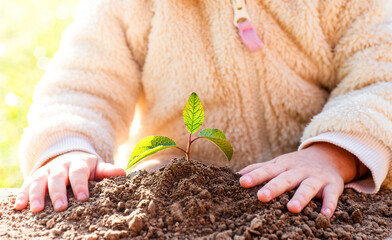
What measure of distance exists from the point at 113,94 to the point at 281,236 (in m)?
0.96

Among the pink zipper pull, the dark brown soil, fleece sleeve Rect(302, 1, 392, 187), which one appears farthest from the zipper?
the dark brown soil

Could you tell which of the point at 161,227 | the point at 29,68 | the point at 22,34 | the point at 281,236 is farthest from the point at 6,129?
the point at 281,236

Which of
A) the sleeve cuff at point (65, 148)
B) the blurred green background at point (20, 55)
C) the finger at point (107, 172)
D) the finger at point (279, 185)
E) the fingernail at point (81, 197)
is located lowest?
the finger at point (279, 185)

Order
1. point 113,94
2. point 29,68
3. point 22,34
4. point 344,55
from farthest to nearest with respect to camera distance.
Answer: point 22,34, point 29,68, point 113,94, point 344,55

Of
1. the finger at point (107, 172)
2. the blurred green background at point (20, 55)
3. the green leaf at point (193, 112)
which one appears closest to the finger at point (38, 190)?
the finger at point (107, 172)

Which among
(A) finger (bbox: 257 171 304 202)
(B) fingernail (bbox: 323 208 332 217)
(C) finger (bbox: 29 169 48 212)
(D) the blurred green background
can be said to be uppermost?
(D) the blurred green background

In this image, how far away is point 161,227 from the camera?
77 cm

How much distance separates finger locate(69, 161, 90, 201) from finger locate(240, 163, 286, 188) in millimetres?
378

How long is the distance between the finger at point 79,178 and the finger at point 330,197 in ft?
1.82

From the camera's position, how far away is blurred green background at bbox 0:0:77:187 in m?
2.33

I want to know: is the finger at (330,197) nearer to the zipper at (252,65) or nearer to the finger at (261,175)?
the finger at (261,175)

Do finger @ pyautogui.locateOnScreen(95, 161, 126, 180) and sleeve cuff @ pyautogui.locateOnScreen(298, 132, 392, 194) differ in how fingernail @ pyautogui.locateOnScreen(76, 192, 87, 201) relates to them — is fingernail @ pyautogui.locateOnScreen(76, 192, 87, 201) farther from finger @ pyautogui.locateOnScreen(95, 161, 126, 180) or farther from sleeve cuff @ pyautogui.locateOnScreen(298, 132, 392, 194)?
sleeve cuff @ pyautogui.locateOnScreen(298, 132, 392, 194)

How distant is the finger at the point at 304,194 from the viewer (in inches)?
32.9

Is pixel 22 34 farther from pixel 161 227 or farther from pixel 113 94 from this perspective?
pixel 161 227
